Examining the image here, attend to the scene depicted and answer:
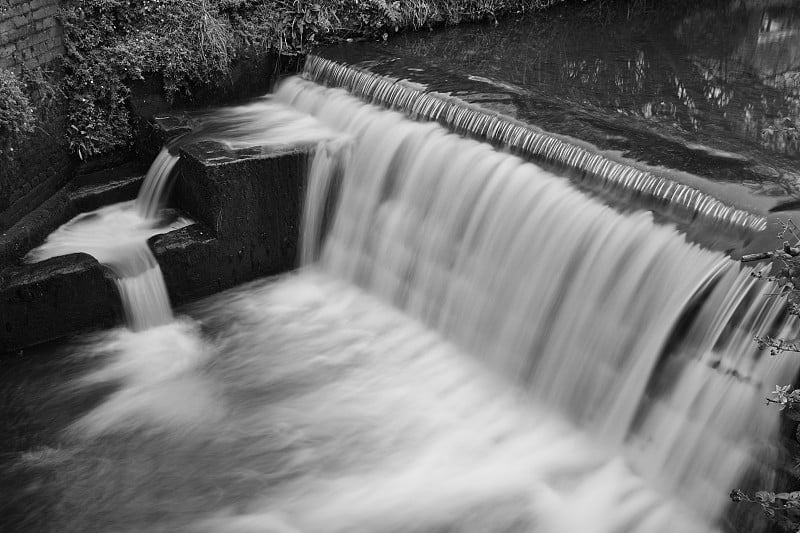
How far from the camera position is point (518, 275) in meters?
4.93

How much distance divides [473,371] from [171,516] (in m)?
1.99

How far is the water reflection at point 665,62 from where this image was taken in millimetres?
5758

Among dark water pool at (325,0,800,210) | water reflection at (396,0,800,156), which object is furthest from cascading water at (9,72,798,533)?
water reflection at (396,0,800,156)

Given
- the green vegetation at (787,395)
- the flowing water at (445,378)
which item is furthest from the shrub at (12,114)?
the green vegetation at (787,395)

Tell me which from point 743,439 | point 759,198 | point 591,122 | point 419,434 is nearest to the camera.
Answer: point 743,439

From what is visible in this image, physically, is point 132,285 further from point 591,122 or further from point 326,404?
point 591,122

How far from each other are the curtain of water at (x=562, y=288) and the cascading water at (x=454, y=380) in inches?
0.5

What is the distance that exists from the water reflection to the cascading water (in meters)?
1.25

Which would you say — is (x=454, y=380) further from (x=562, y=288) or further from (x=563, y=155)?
(x=563, y=155)

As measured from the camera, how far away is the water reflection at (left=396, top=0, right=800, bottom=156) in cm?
576

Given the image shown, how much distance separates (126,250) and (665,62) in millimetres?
4999

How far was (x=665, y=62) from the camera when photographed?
24.0ft

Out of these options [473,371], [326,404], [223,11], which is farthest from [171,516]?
[223,11]

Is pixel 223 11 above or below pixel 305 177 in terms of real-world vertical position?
above
